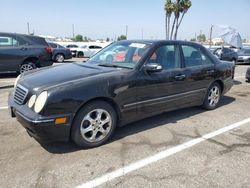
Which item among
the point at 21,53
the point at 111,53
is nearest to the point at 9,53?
the point at 21,53

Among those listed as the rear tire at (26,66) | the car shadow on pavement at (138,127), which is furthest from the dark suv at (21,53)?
the car shadow on pavement at (138,127)

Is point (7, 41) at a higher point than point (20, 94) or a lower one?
higher

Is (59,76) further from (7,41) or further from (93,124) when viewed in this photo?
(7,41)

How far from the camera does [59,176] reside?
9.47ft

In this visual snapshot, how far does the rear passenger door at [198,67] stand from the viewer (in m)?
4.89

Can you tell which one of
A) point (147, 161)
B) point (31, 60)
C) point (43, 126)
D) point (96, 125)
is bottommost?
point (147, 161)

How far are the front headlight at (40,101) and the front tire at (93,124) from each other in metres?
0.47

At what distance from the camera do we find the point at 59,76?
3.62 m

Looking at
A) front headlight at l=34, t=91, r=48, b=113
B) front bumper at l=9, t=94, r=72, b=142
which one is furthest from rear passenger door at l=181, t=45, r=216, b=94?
front headlight at l=34, t=91, r=48, b=113

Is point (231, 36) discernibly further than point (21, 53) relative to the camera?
Yes

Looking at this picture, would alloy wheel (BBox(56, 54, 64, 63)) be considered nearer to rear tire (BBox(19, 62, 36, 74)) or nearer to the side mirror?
rear tire (BBox(19, 62, 36, 74))

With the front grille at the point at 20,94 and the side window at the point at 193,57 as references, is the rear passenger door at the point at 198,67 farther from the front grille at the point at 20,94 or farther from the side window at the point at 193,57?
the front grille at the point at 20,94

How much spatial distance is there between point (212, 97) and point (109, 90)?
2980 mm

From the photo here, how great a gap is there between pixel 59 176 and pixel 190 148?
184 centimetres
